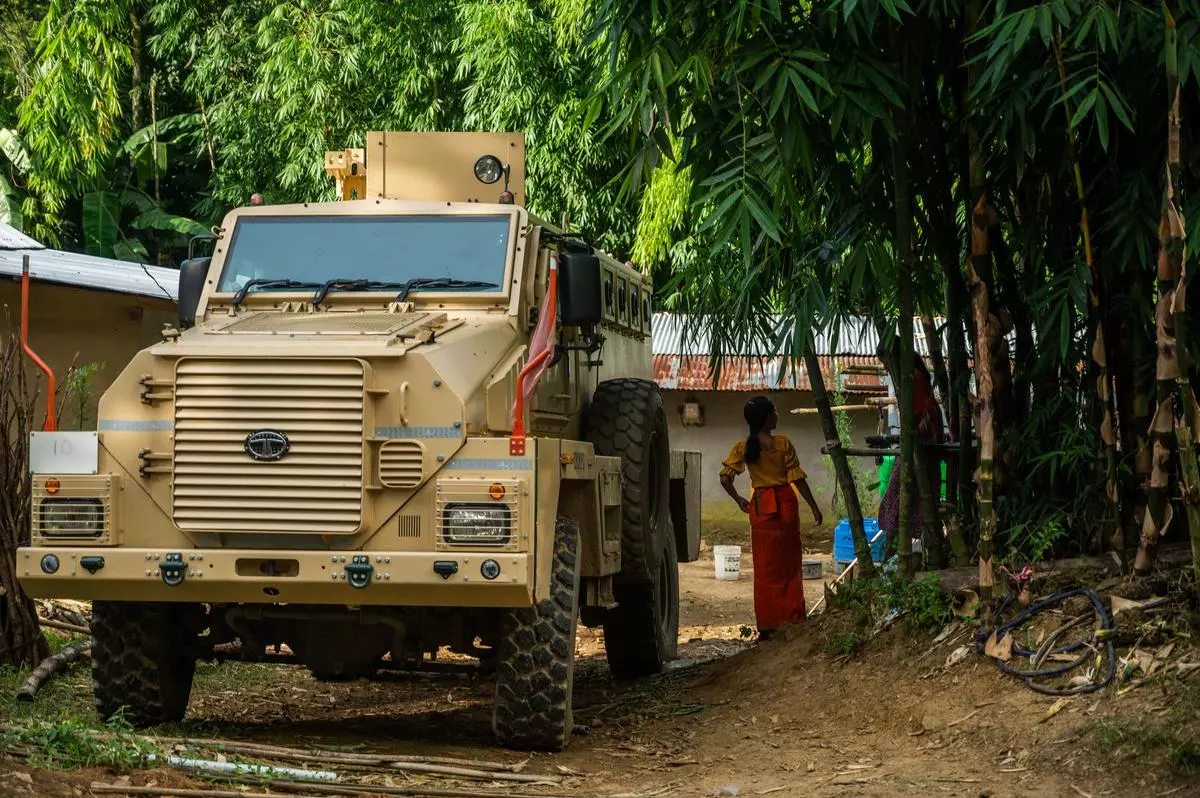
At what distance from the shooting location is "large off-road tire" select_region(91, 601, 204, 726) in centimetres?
680

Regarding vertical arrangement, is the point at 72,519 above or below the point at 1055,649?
above

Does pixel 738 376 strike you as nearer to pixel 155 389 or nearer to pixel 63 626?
pixel 63 626

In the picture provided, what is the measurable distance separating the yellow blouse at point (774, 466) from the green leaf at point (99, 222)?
13.8 meters

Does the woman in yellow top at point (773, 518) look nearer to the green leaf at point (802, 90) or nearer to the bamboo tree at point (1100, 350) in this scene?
the bamboo tree at point (1100, 350)

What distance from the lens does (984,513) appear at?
7148mm

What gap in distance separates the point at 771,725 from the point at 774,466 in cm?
240

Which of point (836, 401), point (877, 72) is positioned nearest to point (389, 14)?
point (836, 401)

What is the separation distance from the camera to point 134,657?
6.82 metres

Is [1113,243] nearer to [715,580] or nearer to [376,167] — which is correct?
[376,167]

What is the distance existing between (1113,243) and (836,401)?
12288mm

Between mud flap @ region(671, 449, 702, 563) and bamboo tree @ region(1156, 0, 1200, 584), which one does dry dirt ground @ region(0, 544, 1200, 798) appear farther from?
mud flap @ region(671, 449, 702, 563)

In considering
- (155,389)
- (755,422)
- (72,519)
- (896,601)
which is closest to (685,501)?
(755,422)

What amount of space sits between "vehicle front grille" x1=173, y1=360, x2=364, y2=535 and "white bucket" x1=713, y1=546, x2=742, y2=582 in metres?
10.1

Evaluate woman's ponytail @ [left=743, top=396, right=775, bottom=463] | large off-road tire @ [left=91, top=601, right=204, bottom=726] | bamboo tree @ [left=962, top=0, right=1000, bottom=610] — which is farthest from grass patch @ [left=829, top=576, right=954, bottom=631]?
large off-road tire @ [left=91, top=601, right=204, bottom=726]
